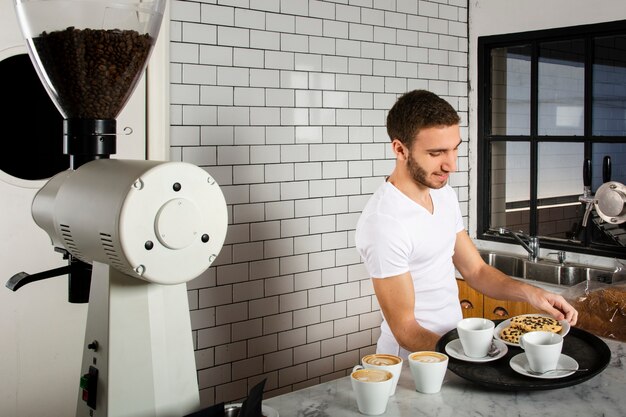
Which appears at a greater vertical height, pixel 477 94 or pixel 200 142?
pixel 477 94

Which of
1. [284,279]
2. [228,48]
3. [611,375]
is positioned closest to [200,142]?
[228,48]

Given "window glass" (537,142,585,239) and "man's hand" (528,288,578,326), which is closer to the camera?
"man's hand" (528,288,578,326)

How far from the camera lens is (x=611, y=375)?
6.56ft

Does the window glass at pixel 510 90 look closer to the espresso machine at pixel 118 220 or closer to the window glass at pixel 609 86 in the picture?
the window glass at pixel 609 86

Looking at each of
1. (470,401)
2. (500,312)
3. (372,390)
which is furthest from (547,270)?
(372,390)

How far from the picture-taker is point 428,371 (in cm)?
184

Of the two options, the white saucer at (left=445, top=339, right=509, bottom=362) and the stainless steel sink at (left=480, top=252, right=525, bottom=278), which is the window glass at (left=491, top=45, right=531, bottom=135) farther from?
the white saucer at (left=445, top=339, right=509, bottom=362)

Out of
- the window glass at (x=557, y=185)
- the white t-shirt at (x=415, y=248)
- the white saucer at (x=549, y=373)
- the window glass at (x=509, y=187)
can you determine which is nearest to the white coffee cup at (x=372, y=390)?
the white saucer at (x=549, y=373)

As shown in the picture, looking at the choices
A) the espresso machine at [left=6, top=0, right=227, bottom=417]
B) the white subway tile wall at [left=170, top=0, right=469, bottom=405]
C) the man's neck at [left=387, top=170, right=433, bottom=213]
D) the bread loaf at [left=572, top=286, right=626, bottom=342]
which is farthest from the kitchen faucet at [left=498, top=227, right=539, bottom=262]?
the espresso machine at [left=6, top=0, right=227, bottom=417]

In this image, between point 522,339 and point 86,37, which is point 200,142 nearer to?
point 86,37

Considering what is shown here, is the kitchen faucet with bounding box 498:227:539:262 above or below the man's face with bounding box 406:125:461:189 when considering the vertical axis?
below

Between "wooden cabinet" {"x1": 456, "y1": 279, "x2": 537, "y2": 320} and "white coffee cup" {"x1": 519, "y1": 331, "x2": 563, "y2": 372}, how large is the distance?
5.59 ft

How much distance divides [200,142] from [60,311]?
0.95 m

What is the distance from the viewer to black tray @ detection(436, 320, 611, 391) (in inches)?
71.7
